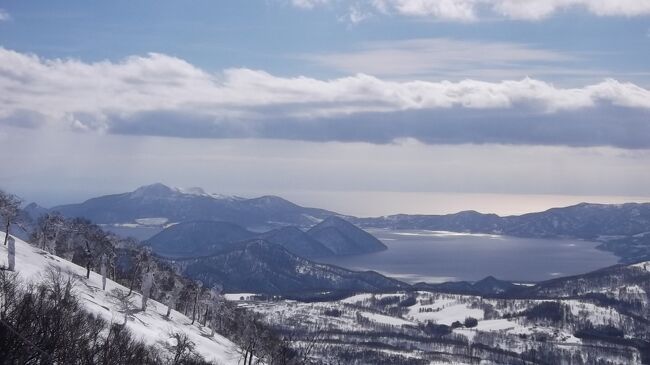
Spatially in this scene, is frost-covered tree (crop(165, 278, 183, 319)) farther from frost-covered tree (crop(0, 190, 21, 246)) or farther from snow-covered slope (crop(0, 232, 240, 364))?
frost-covered tree (crop(0, 190, 21, 246))

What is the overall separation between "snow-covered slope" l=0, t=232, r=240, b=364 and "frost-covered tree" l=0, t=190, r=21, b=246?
2.31 meters

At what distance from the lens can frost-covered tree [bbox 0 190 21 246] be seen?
82.8 m

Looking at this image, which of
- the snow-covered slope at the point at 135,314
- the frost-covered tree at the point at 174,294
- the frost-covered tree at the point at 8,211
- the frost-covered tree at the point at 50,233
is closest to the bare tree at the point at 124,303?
the snow-covered slope at the point at 135,314

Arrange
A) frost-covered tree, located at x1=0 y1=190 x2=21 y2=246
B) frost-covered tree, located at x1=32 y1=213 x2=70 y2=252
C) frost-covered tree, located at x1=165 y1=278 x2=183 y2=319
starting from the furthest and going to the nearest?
frost-covered tree, located at x1=165 y1=278 x2=183 y2=319 < frost-covered tree, located at x1=32 y1=213 x2=70 y2=252 < frost-covered tree, located at x1=0 y1=190 x2=21 y2=246

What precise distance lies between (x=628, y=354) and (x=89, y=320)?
578 ft

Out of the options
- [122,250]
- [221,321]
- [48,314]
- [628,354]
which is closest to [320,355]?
[221,321]

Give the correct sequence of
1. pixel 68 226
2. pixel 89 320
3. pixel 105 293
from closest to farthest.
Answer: pixel 89 320 < pixel 105 293 < pixel 68 226

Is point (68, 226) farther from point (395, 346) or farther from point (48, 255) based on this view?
point (395, 346)

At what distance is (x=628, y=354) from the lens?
632 feet

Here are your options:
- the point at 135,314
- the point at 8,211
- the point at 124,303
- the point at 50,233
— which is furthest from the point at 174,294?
the point at 124,303

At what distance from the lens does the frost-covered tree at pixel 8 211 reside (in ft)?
272

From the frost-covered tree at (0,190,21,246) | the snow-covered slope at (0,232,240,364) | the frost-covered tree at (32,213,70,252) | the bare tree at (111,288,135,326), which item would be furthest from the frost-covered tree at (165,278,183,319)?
the frost-covered tree at (0,190,21,246)

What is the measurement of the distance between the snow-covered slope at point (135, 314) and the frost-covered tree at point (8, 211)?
2308mm

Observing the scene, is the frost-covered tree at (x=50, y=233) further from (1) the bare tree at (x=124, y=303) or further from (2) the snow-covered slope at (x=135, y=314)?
(1) the bare tree at (x=124, y=303)
